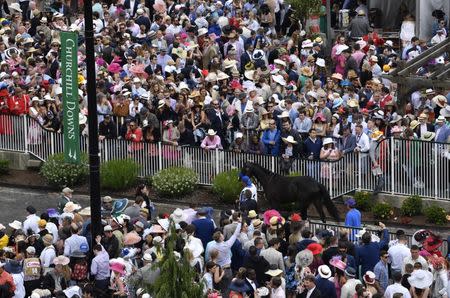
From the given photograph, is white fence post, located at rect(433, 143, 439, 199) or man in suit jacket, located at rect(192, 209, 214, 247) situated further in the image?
white fence post, located at rect(433, 143, 439, 199)

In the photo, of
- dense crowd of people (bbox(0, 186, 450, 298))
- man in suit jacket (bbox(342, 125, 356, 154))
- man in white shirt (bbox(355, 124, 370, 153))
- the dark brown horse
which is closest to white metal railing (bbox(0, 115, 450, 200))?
man in white shirt (bbox(355, 124, 370, 153))

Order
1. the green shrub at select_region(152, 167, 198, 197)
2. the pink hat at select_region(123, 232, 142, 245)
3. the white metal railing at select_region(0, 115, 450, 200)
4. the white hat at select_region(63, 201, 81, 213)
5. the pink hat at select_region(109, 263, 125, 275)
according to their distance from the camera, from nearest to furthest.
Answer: the pink hat at select_region(109, 263, 125, 275)
the pink hat at select_region(123, 232, 142, 245)
the white hat at select_region(63, 201, 81, 213)
the white metal railing at select_region(0, 115, 450, 200)
the green shrub at select_region(152, 167, 198, 197)

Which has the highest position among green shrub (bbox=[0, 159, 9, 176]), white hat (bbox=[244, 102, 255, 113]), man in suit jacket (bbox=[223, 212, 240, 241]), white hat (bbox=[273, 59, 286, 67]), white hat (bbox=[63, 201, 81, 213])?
white hat (bbox=[273, 59, 286, 67])

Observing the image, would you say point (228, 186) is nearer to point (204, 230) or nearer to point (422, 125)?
Result: point (422, 125)

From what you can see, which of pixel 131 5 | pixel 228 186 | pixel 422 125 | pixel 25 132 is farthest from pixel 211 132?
pixel 131 5

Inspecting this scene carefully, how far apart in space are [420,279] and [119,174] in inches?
425

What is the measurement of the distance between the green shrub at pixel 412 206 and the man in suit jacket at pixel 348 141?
1790mm

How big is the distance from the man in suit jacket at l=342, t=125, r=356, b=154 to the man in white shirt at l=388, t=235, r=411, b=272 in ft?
21.2

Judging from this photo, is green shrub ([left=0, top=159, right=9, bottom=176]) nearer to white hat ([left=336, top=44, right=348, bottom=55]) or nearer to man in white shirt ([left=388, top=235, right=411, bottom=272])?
white hat ([left=336, top=44, right=348, bottom=55])

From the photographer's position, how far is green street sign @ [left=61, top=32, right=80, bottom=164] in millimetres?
34000

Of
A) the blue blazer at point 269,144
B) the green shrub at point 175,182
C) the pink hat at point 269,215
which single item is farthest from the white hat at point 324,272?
the green shrub at point 175,182

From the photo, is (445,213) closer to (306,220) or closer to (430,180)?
(430,180)

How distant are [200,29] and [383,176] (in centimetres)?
1059

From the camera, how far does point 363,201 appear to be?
124 ft
